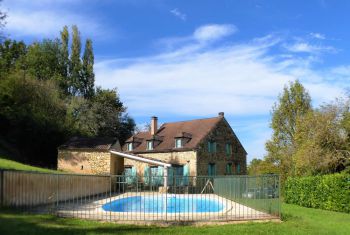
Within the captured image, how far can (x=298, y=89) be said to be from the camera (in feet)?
121

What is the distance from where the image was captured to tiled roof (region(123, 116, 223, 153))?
3888 cm

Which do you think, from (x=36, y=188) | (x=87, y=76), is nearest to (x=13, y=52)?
(x=87, y=76)

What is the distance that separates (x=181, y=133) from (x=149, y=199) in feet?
79.9

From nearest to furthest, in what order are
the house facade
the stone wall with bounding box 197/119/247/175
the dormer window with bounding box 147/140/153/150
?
the house facade
the stone wall with bounding box 197/119/247/175
the dormer window with bounding box 147/140/153/150

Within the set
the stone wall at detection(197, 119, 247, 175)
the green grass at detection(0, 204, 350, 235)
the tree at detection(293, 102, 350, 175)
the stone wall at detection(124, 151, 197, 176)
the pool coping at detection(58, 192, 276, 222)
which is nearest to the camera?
the green grass at detection(0, 204, 350, 235)

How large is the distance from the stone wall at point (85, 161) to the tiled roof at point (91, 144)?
33cm

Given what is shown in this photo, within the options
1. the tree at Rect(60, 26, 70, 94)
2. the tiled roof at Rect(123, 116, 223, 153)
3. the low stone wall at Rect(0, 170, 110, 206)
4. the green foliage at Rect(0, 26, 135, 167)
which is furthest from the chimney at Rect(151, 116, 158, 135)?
the low stone wall at Rect(0, 170, 110, 206)

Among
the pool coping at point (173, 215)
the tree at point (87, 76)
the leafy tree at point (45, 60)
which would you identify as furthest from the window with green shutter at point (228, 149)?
the pool coping at point (173, 215)

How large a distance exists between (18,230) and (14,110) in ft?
88.6

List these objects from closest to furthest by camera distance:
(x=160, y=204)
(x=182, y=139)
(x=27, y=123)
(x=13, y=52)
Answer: (x=160, y=204) → (x=27, y=123) → (x=182, y=139) → (x=13, y=52)

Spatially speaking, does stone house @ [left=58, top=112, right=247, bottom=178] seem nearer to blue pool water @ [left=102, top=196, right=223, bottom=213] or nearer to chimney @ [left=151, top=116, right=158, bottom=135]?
chimney @ [left=151, top=116, right=158, bottom=135]

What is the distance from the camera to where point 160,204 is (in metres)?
15.1

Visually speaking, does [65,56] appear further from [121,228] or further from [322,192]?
[121,228]

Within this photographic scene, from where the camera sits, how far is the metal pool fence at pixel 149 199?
13484mm
